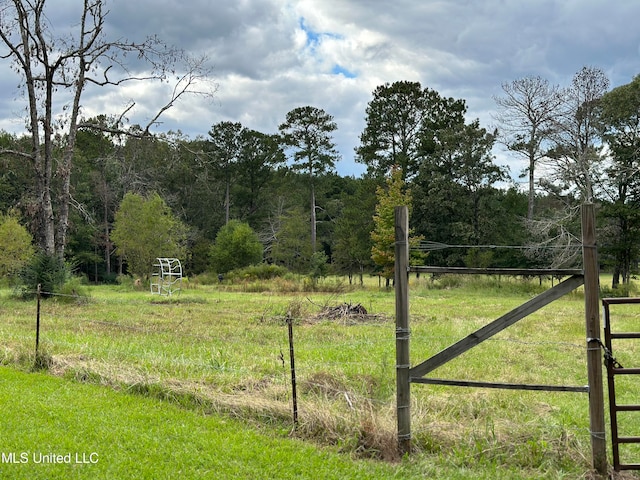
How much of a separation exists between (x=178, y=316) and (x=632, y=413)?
38.2 ft

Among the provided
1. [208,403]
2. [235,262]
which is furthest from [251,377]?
[235,262]

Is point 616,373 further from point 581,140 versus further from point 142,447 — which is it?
point 581,140

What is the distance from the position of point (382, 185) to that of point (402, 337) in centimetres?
3587

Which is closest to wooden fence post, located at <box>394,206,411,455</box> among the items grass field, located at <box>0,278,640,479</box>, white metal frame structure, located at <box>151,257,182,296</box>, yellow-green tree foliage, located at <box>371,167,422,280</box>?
grass field, located at <box>0,278,640,479</box>

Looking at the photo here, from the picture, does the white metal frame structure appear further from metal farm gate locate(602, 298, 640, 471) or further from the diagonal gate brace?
metal farm gate locate(602, 298, 640, 471)

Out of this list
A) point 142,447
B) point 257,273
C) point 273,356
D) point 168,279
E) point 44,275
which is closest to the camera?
point 142,447

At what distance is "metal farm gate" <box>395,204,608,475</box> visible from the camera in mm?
4379

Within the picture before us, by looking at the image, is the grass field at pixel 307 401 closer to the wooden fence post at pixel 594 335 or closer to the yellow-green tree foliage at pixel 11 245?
the wooden fence post at pixel 594 335

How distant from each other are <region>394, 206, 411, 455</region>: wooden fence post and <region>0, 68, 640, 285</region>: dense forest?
16280 mm

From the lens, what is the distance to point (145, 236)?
35.8m

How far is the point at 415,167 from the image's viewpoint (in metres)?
42.6

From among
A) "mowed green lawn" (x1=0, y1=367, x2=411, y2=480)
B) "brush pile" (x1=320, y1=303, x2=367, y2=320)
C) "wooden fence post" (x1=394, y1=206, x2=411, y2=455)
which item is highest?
"wooden fence post" (x1=394, y1=206, x2=411, y2=455)

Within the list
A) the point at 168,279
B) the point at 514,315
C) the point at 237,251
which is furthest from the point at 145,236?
the point at 514,315

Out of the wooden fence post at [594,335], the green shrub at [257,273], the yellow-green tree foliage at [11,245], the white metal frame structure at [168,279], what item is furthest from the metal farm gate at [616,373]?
the yellow-green tree foliage at [11,245]
